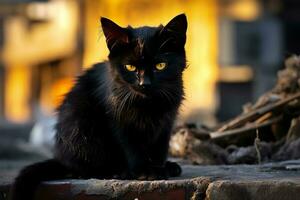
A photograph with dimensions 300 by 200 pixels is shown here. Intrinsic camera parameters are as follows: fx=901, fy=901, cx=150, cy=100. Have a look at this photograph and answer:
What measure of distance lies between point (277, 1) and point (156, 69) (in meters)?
7.96

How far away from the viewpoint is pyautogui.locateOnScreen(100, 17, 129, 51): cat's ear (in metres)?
4.23

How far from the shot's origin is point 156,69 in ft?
13.8

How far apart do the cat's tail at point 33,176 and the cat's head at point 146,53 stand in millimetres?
534

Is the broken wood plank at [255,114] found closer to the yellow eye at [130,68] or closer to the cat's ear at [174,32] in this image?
the cat's ear at [174,32]

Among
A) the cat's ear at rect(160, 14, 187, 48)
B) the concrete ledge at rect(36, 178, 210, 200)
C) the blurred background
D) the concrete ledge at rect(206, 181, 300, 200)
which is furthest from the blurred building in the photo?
the concrete ledge at rect(206, 181, 300, 200)

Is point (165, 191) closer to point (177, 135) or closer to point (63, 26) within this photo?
point (177, 135)

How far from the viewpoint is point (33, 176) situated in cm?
417

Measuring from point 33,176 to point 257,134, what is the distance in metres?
1.34

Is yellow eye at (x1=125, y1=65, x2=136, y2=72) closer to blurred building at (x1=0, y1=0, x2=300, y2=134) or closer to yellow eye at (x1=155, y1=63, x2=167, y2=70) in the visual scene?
yellow eye at (x1=155, y1=63, x2=167, y2=70)

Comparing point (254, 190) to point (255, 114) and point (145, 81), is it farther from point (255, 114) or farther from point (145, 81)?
point (255, 114)

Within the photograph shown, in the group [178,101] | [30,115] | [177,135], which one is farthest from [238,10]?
[178,101]

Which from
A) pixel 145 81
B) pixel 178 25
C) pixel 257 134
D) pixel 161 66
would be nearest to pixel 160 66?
pixel 161 66

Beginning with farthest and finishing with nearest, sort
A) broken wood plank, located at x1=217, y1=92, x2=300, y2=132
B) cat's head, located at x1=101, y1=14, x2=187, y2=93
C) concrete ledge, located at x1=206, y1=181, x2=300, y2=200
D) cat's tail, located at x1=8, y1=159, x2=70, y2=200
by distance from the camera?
broken wood plank, located at x1=217, y1=92, x2=300, y2=132 → cat's head, located at x1=101, y1=14, x2=187, y2=93 → cat's tail, located at x1=8, y1=159, x2=70, y2=200 → concrete ledge, located at x1=206, y1=181, x2=300, y2=200

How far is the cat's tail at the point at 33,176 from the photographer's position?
406 centimetres
